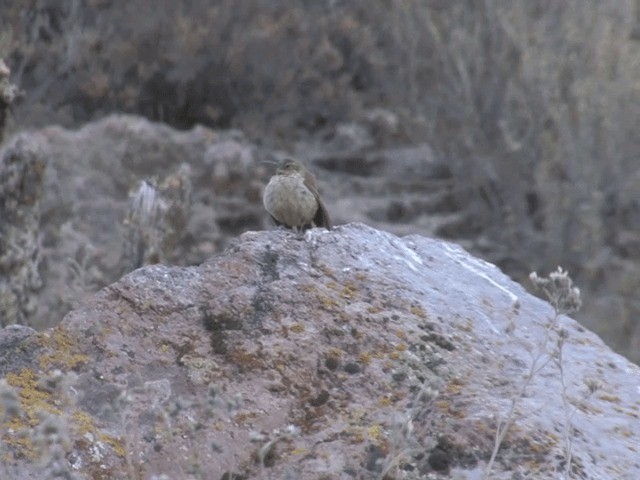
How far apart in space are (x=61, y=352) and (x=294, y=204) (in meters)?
2.02

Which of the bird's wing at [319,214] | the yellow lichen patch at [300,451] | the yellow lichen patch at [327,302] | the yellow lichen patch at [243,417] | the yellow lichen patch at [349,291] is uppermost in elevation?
the bird's wing at [319,214]

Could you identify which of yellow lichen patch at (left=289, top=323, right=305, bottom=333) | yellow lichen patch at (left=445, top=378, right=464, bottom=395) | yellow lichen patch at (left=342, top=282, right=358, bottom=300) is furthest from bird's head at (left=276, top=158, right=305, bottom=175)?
yellow lichen patch at (left=445, top=378, right=464, bottom=395)

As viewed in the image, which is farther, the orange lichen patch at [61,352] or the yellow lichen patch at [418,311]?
the yellow lichen patch at [418,311]

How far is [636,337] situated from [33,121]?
195 inches

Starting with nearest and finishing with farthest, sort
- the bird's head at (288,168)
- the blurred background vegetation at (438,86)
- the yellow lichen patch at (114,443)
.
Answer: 1. the yellow lichen patch at (114,443)
2. the bird's head at (288,168)
3. the blurred background vegetation at (438,86)

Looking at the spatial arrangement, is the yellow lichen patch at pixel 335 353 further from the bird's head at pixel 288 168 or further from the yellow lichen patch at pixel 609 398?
the bird's head at pixel 288 168

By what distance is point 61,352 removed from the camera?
3.25 metres

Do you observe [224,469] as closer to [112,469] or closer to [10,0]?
[112,469]

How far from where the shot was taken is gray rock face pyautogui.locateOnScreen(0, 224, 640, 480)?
3.02 meters

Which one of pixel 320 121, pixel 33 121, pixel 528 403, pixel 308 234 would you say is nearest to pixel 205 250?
pixel 33 121

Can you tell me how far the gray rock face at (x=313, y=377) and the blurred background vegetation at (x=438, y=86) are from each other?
6.14 metres

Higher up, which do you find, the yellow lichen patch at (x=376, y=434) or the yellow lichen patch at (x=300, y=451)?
the yellow lichen patch at (x=376, y=434)

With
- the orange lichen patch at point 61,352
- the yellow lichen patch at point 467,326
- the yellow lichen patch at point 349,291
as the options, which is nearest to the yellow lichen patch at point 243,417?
the orange lichen patch at point 61,352

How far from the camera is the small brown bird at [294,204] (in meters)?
5.18
